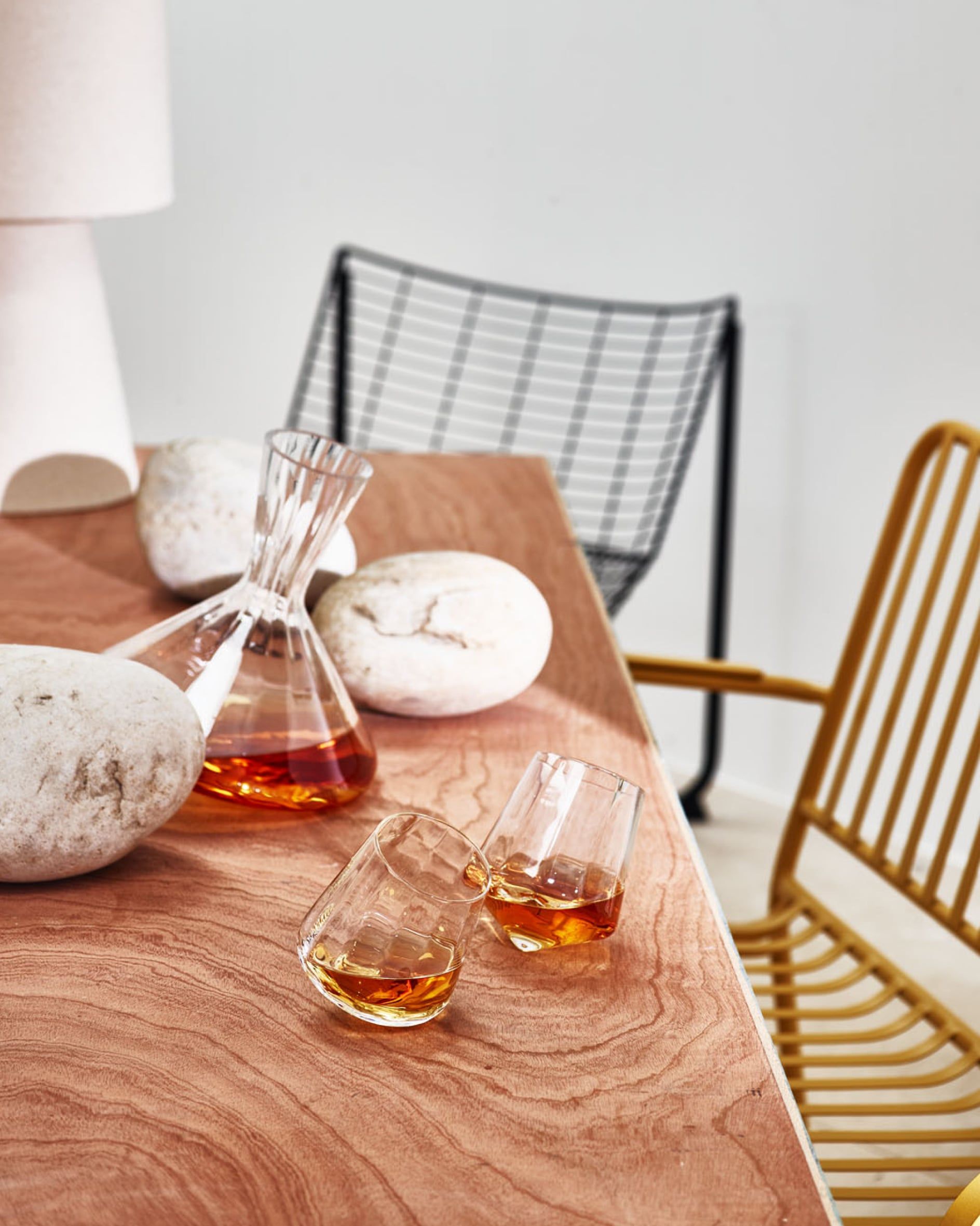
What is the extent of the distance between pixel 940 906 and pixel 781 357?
1186 millimetres

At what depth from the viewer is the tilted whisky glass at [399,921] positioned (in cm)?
46

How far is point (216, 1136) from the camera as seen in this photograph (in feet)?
1.36

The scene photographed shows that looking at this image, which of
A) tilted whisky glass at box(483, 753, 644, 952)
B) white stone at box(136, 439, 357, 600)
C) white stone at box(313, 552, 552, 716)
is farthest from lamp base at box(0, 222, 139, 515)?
tilted whisky glass at box(483, 753, 644, 952)

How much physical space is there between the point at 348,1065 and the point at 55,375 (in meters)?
0.69

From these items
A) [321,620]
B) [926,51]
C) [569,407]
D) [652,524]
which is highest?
[926,51]

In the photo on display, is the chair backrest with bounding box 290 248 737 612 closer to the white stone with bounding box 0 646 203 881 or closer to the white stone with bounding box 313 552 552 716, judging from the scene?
the white stone with bounding box 313 552 552 716

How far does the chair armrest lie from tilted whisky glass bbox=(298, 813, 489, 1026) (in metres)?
0.63

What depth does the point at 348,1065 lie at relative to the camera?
452mm

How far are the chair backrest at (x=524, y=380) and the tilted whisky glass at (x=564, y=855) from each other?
4.89 feet

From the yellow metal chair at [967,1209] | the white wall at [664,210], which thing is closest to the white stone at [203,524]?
the yellow metal chair at [967,1209]

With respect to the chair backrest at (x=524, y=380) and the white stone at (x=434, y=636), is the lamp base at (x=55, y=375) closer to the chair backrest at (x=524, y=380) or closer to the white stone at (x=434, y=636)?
the white stone at (x=434, y=636)

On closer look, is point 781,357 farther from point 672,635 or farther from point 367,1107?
point 367,1107

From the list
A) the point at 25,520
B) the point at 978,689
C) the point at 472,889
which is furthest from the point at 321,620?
the point at 978,689

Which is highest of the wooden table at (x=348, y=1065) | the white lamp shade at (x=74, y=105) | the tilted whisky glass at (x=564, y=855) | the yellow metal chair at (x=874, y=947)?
the white lamp shade at (x=74, y=105)
